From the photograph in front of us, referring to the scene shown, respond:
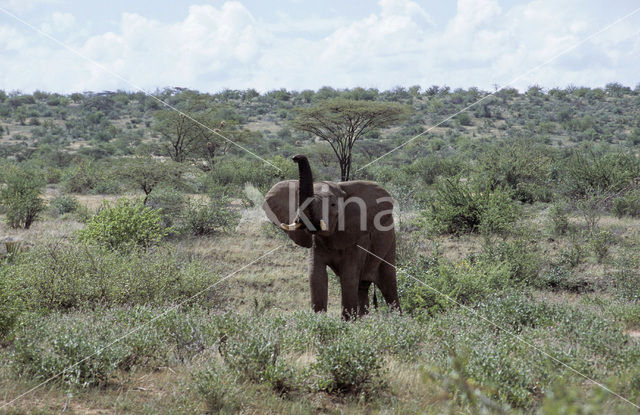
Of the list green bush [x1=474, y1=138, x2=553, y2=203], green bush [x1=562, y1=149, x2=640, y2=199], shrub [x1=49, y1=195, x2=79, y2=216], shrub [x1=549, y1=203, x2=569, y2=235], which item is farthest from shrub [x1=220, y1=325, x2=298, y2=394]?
green bush [x1=474, y1=138, x2=553, y2=203]

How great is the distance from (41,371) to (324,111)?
76.3ft

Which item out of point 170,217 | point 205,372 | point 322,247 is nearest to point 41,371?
point 205,372

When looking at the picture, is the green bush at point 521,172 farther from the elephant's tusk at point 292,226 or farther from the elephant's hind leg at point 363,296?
the elephant's tusk at point 292,226

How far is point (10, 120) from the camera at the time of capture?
207 ft

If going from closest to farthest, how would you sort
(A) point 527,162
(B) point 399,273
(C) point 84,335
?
(C) point 84,335 < (B) point 399,273 < (A) point 527,162

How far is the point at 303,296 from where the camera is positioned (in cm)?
1251

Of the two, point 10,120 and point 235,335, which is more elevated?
point 10,120

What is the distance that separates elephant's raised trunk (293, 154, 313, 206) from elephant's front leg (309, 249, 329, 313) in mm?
1104

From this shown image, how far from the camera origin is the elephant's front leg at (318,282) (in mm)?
7270

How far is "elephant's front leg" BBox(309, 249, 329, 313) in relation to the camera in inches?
286

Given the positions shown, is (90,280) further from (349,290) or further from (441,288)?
(441,288)

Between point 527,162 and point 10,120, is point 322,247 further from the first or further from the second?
point 10,120

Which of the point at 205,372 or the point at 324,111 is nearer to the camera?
the point at 205,372

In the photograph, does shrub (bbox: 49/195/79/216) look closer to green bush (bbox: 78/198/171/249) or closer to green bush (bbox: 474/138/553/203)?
green bush (bbox: 78/198/171/249)
